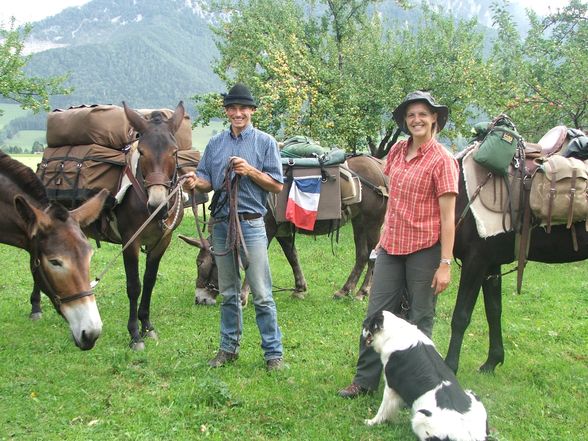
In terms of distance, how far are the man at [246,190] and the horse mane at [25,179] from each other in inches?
45.2

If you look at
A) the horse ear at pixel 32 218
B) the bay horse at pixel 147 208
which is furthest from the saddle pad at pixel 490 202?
the horse ear at pixel 32 218

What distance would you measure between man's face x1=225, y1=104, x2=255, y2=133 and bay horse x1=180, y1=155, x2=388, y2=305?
3147 mm

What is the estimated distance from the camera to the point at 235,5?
2420 centimetres

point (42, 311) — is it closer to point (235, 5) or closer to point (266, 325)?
point (266, 325)

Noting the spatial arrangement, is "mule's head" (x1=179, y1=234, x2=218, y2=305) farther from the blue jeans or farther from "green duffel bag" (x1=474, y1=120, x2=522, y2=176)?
"green duffel bag" (x1=474, y1=120, x2=522, y2=176)

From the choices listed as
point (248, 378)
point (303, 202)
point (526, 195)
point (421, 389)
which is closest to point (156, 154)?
point (248, 378)

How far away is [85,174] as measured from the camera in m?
5.88

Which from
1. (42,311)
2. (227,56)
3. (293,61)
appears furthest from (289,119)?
(42,311)

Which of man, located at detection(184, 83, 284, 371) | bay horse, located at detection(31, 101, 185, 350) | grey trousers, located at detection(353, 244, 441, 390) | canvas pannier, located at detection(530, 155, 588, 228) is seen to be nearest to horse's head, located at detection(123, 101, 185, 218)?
bay horse, located at detection(31, 101, 185, 350)

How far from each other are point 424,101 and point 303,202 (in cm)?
366

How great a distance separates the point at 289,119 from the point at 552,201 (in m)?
11.3

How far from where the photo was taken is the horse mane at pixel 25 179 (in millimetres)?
3971

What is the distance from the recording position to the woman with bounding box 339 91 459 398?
3678 millimetres

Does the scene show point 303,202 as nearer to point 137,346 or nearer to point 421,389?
point 137,346
